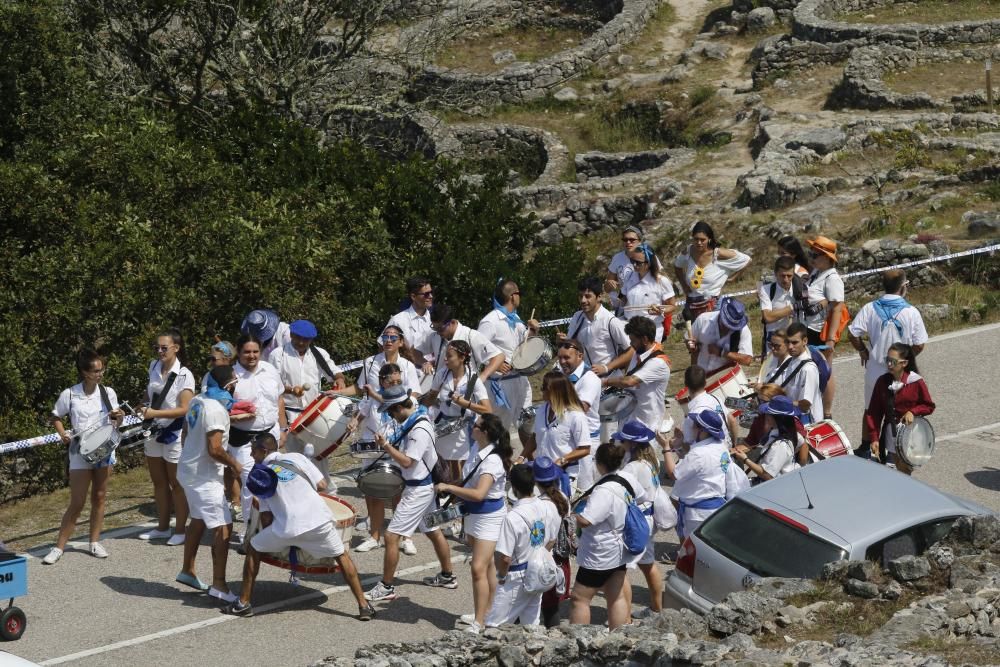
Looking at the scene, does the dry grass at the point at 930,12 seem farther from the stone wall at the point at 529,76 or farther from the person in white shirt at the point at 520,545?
the person in white shirt at the point at 520,545

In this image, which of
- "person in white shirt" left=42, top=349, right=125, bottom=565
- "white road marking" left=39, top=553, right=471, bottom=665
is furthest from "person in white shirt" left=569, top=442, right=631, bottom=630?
"person in white shirt" left=42, top=349, right=125, bottom=565

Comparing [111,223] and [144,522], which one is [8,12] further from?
[144,522]

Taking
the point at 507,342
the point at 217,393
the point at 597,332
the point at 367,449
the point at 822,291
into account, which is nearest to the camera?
the point at 217,393

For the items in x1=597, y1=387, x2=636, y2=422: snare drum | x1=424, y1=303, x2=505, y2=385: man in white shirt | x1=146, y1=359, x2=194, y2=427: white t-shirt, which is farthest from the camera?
x1=424, y1=303, x2=505, y2=385: man in white shirt

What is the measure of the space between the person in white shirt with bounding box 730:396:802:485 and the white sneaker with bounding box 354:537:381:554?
2938 millimetres

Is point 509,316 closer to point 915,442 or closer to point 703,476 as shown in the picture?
point 703,476

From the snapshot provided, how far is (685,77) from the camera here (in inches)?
1289

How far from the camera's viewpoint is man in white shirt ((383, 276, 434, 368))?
41.2 ft

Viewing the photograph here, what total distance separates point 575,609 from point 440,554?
156 cm

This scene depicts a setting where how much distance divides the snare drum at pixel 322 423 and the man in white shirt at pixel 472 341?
98 cm

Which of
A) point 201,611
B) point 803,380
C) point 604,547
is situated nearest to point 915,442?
point 803,380

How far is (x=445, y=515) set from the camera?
31.5 ft

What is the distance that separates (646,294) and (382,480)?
422 cm

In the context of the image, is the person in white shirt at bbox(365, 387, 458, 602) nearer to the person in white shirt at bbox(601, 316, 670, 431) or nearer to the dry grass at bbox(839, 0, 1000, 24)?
the person in white shirt at bbox(601, 316, 670, 431)
